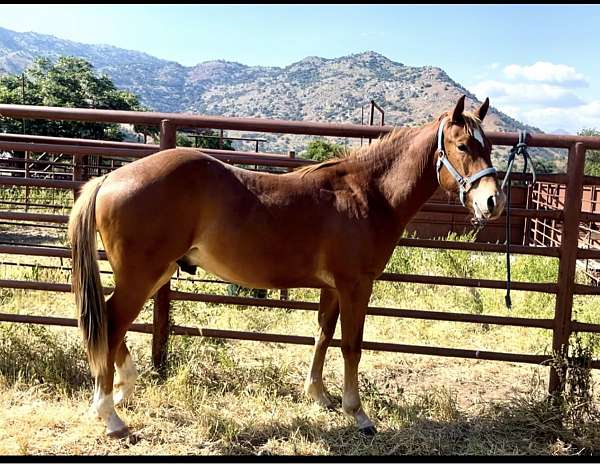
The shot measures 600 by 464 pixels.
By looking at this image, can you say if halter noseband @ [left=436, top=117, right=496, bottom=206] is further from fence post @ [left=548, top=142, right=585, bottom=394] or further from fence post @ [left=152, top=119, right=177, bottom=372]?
fence post @ [left=152, top=119, right=177, bottom=372]

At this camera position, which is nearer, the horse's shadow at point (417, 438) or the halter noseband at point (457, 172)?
the halter noseband at point (457, 172)

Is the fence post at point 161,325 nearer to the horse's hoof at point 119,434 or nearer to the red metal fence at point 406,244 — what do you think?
the red metal fence at point 406,244

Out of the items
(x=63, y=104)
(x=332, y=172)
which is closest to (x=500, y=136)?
(x=332, y=172)

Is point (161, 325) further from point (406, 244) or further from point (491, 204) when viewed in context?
point (491, 204)

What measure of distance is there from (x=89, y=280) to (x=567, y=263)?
330 centimetres

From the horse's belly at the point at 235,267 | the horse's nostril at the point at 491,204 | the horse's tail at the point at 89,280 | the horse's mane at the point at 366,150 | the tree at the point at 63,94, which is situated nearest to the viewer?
the horse's nostril at the point at 491,204

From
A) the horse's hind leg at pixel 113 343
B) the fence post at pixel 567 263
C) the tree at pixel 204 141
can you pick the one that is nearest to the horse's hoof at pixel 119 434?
the horse's hind leg at pixel 113 343

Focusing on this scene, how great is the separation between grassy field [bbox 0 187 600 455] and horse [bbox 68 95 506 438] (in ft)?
0.73

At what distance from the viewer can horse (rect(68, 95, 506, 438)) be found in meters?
3.14

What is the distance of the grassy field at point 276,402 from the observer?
126 inches

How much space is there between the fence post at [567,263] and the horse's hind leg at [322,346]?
64.0 inches

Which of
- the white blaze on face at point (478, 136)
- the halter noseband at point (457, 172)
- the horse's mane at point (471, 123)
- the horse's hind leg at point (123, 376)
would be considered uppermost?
the horse's mane at point (471, 123)

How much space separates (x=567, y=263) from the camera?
12.3ft

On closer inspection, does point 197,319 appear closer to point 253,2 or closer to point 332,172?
point 332,172
